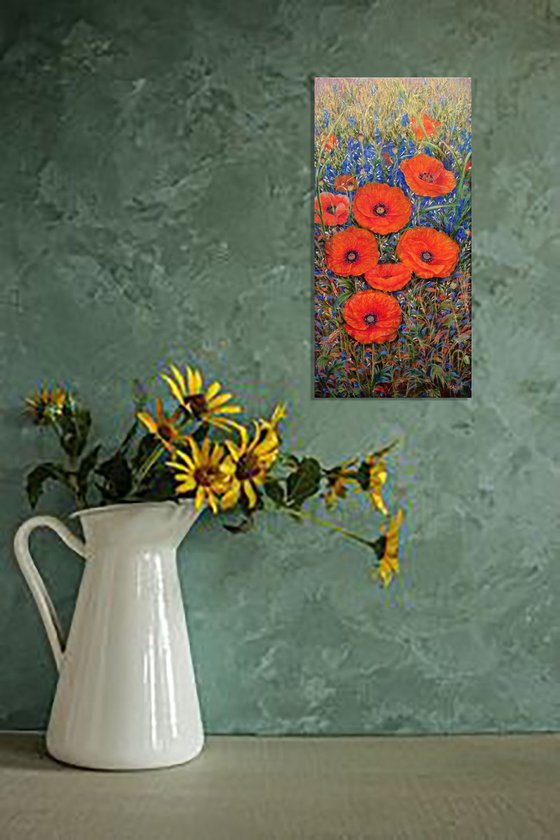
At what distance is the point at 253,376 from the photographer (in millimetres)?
1643

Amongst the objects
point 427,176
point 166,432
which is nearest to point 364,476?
point 166,432

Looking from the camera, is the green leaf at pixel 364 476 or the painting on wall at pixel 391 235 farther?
the painting on wall at pixel 391 235

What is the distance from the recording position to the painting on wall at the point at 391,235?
5.37ft

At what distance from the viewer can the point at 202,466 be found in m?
1.43

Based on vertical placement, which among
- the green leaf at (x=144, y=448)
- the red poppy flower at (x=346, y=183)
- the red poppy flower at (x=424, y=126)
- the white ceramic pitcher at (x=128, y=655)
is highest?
the red poppy flower at (x=424, y=126)

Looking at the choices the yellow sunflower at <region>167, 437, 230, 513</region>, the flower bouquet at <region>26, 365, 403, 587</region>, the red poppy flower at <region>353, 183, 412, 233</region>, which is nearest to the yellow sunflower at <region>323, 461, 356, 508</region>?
the flower bouquet at <region>26, 365, 403, 587</region>

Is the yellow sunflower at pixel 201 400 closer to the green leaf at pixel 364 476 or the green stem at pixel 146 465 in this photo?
the green stem at pixel 146 465

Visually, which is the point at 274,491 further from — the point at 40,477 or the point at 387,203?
the point at 387,203

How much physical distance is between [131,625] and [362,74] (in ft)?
2.52

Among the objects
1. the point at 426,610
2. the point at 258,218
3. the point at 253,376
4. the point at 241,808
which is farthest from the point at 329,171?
the point at 241,808

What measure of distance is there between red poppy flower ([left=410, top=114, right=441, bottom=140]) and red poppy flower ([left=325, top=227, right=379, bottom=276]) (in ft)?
0.47

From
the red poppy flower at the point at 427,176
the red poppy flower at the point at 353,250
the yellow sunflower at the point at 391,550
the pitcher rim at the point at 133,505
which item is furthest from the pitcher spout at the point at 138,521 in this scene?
the red poppy flower at the point at 427,176

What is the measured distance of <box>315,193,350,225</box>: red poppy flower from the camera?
5.38 feet

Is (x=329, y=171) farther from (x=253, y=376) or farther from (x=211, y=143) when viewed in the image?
(x=253, y=376)
